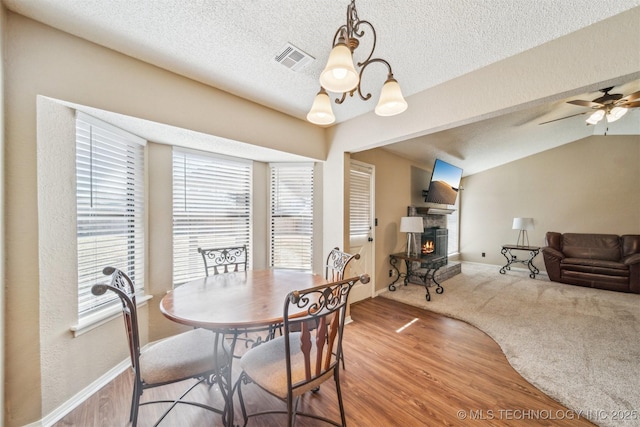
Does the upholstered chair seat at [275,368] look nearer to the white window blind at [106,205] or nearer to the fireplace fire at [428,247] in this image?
the white window blind at [106,205]

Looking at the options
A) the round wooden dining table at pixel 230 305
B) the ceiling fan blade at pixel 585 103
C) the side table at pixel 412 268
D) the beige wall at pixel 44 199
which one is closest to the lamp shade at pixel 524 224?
the side table at pixel 412 268

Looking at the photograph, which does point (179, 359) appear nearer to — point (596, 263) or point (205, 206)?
point (205, 206)

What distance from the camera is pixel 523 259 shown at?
5656mm

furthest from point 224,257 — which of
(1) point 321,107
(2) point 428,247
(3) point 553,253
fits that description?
(3) point 553,253

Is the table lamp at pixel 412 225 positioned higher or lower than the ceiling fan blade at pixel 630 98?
lower

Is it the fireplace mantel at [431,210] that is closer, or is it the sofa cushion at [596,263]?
the sofa cushion at [596,263]

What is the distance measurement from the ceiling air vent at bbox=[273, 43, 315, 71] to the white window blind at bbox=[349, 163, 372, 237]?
182cm

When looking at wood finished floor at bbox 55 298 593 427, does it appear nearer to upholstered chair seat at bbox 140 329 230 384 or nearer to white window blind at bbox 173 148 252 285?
upholstered chair seat at bbox 140 329 230 384

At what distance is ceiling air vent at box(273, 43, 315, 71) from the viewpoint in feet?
5.43

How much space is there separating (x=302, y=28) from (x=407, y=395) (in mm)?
2739

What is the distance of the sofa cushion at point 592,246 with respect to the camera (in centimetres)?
456

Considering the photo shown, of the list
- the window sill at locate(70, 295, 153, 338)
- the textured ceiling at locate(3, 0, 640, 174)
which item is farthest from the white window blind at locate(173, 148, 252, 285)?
the textured ceiling at locate(3, 0, 640, 174)

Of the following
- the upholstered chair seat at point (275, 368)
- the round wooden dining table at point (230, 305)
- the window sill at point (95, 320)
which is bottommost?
the upholstered chair seat at point (275, 368)

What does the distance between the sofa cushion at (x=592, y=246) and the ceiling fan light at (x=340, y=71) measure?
21.1ft
